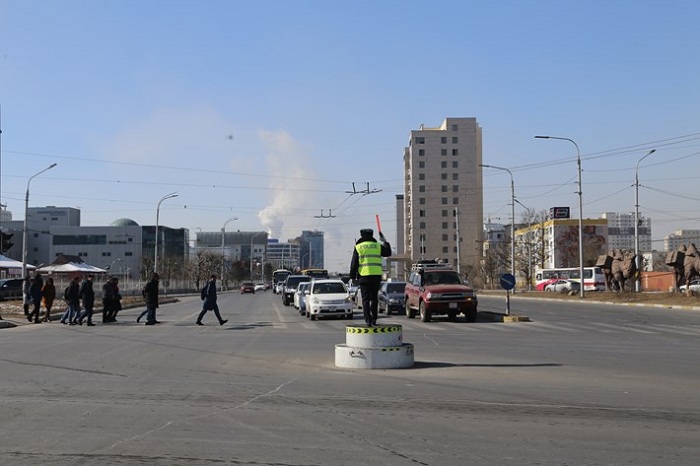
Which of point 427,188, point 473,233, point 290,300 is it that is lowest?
point 290,300

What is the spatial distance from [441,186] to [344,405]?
125 m

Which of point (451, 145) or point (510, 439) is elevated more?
point (451, 145)

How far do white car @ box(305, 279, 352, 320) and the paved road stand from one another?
1166 centimetres

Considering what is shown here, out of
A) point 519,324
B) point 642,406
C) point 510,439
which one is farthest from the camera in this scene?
point 519,324

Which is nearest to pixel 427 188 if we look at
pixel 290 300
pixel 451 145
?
pixel 451 145

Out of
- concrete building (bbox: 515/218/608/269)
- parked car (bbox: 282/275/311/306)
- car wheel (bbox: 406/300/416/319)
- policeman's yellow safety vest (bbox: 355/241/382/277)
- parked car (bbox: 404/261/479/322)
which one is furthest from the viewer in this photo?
concrete building (bbox: 515/218/608/269)

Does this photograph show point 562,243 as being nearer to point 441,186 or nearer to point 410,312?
point 441,186

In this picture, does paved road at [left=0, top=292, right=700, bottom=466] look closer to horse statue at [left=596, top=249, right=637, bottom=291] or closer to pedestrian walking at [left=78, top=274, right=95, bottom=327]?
pedestrian walking at [left=78, top=274, right=95, bottom=327]

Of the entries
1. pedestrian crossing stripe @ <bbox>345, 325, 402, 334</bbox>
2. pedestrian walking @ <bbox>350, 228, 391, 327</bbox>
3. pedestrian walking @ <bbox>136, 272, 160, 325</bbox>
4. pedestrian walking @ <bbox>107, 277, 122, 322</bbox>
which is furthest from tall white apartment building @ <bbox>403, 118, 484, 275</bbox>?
pedestrian crossing stripe @ <bbox>345, 325, 402, 334</bbox>

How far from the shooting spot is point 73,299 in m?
27.5

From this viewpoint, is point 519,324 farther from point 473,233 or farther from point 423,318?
point 473,233

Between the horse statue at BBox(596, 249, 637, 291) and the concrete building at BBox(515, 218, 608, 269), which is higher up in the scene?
the concrete building at BBox(515, 218, 608, 269)

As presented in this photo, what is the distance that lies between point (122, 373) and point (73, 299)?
1542cm

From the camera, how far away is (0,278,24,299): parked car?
5553 cm
